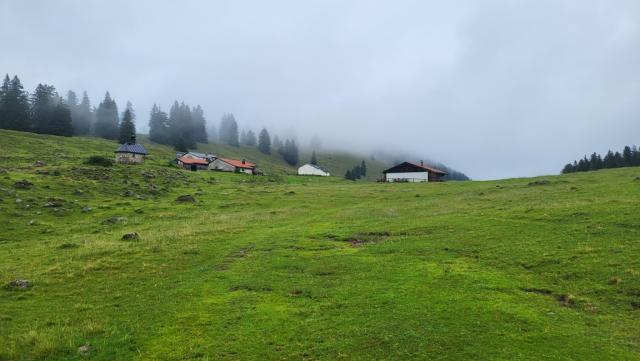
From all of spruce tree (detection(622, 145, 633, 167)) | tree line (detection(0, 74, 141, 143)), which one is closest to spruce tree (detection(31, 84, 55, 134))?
tree line (detection(0, 74, 141, 143))

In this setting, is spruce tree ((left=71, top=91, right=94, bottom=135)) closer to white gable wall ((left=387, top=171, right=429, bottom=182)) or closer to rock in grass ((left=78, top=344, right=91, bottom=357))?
white gable wall ((left=387, top=171, right=429, bottom=182))

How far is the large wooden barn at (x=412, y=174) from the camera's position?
4719 inches

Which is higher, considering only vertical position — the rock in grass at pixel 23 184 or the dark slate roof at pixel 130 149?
the dark slate roof at pixel 130 149

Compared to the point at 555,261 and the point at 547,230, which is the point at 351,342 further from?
the point at 547,230

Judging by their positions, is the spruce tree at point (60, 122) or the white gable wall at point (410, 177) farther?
the spruce tree at point (60, 122)

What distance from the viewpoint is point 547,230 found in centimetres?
3136

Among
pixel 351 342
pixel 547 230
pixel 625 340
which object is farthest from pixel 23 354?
pixel 547 230

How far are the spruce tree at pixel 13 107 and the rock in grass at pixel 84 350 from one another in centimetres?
15694

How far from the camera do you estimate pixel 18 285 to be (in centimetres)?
2347

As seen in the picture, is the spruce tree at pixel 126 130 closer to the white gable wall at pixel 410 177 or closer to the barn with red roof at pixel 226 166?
the barn with red roof at pixel 226 166

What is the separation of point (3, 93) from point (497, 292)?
171433mm

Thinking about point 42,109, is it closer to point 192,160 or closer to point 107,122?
point 107,122

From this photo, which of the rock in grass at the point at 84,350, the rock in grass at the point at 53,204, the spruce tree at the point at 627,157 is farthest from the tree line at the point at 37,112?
the spruce tree at the point at 627,157

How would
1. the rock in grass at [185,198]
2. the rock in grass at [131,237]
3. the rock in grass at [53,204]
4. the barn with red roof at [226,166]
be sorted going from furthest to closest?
the barn with red roof at [226,166], the rock in grass at [185,198], the rock in grass at [53,204], the rock in grass at [131,237]
